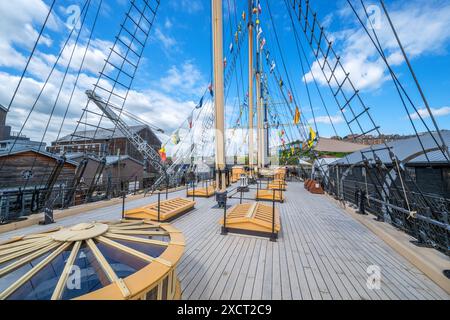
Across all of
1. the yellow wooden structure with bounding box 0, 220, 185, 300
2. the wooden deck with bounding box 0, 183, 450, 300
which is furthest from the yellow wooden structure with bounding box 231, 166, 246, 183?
the yellow wooden structure with bounding box 0, 220, 185, 300

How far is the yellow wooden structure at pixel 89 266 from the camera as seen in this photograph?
145cm

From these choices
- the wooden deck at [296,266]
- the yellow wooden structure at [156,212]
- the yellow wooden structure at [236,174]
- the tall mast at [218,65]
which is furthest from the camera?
the yellow wooden structure at [236,174]

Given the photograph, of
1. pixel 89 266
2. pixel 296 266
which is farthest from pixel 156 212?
pixel 296 266

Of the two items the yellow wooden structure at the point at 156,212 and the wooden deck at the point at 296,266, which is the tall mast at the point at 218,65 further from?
the wooden deck at the point at 296,266

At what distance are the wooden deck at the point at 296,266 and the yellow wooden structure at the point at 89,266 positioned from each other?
32.8 inches

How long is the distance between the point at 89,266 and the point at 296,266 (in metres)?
2.97

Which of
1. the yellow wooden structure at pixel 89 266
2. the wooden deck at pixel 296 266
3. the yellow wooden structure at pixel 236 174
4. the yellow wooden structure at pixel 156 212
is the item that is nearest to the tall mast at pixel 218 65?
the yellow wooden structure at pixel 156 212

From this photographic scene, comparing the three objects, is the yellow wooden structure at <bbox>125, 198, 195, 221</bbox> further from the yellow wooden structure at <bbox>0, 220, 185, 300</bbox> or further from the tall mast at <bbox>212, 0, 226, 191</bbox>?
the yellow wooden structure at <bbox>0, 220, 185, 300</bbox>

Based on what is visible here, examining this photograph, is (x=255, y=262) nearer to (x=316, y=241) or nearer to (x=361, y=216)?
(x=316, y=241)

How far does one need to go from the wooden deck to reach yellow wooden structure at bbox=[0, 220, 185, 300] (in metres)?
0.83

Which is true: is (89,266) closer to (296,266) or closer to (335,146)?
(296,266)

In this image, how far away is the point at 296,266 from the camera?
318 cm
